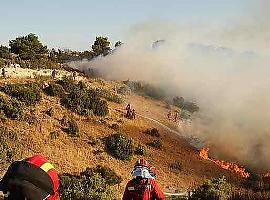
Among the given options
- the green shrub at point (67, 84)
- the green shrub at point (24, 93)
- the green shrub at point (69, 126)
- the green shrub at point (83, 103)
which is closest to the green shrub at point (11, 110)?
the green shrub at point (24, 93)

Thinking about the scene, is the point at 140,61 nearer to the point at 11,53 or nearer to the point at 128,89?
the point at 128,89

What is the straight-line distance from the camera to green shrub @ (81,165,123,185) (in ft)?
107

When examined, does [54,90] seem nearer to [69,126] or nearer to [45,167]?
[69,126]

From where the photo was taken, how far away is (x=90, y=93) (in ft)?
150

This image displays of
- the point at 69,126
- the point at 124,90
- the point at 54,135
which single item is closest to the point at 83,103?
the point at 69,126

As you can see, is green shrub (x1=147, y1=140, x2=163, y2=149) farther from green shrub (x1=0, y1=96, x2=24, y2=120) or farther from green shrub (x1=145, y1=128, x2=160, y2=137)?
green shrub (x1=0, y1=96, x2=24, y2=120)

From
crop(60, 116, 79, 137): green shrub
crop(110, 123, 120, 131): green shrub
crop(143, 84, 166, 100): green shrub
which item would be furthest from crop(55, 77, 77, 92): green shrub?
crop(143, 84, 166, 100): green shrub

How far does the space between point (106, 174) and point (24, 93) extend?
34.8 ft

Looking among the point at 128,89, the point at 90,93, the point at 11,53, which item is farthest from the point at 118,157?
the point at 11,53

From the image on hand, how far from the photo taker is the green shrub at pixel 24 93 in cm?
3900

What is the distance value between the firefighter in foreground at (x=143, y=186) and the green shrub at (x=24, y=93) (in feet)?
107

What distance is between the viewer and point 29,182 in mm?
3113

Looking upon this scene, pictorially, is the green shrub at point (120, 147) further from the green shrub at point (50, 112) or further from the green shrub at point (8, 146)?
the green shrub at point (8, 146)

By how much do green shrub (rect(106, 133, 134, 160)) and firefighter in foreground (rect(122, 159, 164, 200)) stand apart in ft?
99.0
